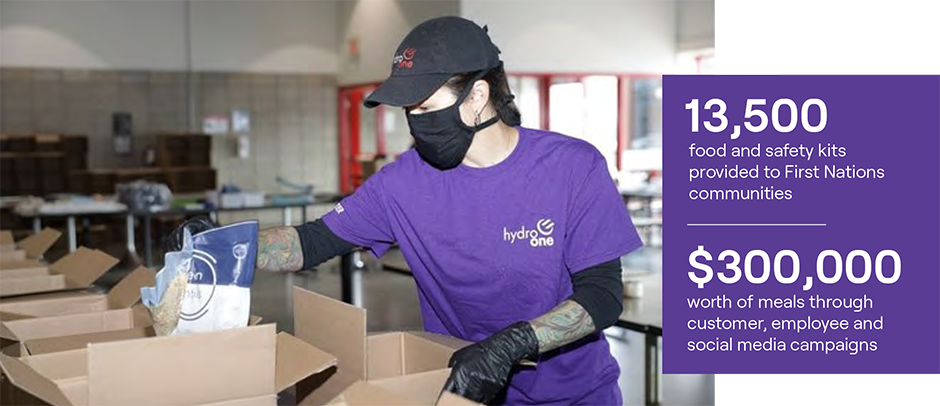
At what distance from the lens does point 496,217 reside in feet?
6.79

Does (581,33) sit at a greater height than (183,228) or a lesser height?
greater

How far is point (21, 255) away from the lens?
317cm

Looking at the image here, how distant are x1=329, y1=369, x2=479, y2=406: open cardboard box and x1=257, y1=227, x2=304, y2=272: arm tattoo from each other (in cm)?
66

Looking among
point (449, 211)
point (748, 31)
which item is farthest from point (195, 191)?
point (449, 211)

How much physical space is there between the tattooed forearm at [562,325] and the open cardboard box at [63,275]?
1.42 m

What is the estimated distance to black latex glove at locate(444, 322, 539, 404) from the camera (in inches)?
64.4

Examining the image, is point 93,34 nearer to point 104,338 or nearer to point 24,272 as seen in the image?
point 24,272

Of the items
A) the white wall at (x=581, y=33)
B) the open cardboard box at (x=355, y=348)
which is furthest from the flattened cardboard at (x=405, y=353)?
the white wall at (x=581, y=33)

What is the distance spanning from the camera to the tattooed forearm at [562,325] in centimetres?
184

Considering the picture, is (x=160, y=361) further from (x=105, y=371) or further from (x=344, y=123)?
(x=344, y=123)

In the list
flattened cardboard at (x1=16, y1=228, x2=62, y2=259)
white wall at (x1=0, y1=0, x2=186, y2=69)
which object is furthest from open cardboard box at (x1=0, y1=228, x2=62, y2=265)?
white wall at (x1=0, y1=0, x2=186, y2=69)

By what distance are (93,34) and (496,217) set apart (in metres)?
11.4

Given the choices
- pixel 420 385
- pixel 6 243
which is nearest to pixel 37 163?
pixel 6 243

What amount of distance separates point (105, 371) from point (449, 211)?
81 centimetres
